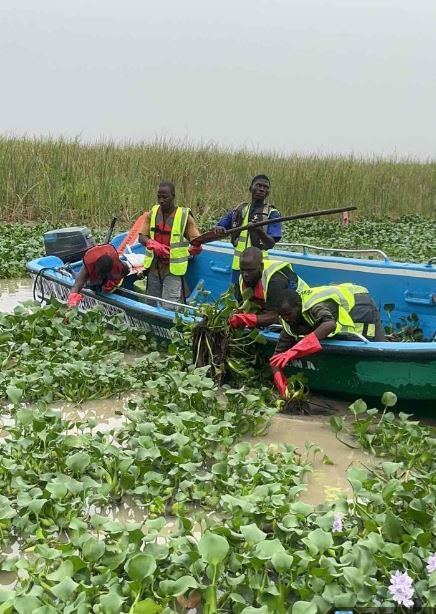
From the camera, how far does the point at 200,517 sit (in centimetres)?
290

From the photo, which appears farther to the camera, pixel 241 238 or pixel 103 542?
pixel 241 238

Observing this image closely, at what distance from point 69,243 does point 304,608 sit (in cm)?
590

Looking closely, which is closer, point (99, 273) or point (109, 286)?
point (99, 273)

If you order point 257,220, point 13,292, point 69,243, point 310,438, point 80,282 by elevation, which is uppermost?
point 257,220

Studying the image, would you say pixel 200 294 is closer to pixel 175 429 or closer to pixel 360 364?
pixel 360 364

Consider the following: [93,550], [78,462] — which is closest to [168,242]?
[78,462]

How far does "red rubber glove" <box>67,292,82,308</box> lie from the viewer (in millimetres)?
6163

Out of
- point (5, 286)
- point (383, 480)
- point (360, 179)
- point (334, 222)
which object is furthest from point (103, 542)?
point (360, 179)

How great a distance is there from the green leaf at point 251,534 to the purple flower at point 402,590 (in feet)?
1.67

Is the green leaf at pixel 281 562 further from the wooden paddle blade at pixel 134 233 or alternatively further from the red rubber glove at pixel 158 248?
the wooden paddle blade at pixel 134 233

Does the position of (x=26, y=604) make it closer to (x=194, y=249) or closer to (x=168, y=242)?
(x=168, y=242)

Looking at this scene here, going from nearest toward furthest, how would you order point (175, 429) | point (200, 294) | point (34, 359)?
point (175, 429), point (34, 359), point (200, 294)

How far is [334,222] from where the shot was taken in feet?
50.6

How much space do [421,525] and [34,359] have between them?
3.24 meters
